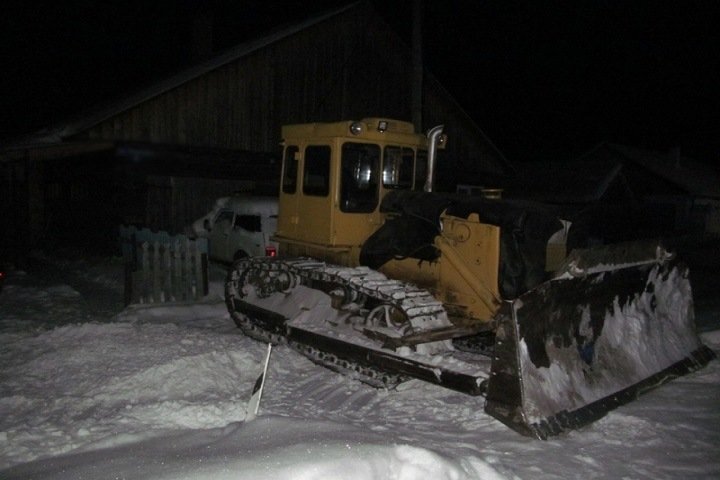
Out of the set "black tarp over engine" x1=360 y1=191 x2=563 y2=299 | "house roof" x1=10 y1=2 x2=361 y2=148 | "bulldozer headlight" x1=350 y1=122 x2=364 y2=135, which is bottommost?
"black tarp over engine" x1=360 y1=191 x2=563 y2=299

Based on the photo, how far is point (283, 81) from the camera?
17375 mm

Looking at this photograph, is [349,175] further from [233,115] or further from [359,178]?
[233,115]

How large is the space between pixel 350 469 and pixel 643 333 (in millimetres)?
4246

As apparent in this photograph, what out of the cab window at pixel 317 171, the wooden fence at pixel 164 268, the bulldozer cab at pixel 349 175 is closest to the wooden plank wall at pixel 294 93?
the wooden fence at pixel 164 268

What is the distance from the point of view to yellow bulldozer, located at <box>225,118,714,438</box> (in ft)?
17.4

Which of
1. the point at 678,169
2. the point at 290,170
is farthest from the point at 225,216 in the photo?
the point at 678,169

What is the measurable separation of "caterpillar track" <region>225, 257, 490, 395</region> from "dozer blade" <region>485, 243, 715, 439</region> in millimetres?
427

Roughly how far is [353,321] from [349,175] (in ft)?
5.66

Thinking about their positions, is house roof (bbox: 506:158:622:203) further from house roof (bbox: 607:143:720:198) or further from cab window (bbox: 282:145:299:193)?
cab window (bbox: 282:145:299:193)

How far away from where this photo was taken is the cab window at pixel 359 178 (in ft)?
23.0

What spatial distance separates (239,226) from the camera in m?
14.2

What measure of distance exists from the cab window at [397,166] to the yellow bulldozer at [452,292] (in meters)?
0.01

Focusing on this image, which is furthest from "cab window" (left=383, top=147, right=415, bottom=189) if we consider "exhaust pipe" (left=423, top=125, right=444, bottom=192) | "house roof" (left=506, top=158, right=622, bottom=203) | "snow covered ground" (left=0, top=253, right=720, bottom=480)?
"house roof" (left=506, top=158, right=622, bottom=203)

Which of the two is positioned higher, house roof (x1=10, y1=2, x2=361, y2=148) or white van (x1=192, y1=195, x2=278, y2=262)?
house roof (x1=10, y1=2, x2=361, y2=148)
